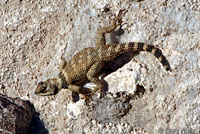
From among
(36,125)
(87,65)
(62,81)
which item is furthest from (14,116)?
(87,65)

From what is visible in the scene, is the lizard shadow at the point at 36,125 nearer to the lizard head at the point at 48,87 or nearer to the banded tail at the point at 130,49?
the lizard head at the point at 48,87

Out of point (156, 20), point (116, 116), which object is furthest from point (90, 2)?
point (116, 116)

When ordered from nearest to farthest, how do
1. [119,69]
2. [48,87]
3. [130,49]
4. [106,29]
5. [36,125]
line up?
[130,49]
[119,69]
[106,29]
[48,87]
[36,125]

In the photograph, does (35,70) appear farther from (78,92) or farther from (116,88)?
(116,88)

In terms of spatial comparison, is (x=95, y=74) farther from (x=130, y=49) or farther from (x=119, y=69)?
(x=130, y=49)

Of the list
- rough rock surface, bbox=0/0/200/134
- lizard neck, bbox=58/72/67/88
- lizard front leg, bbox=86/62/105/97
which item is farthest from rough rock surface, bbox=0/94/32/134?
lizard front leg, bbox=86/62/105/97

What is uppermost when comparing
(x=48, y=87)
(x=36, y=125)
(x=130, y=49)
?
(x=130, y=49)
